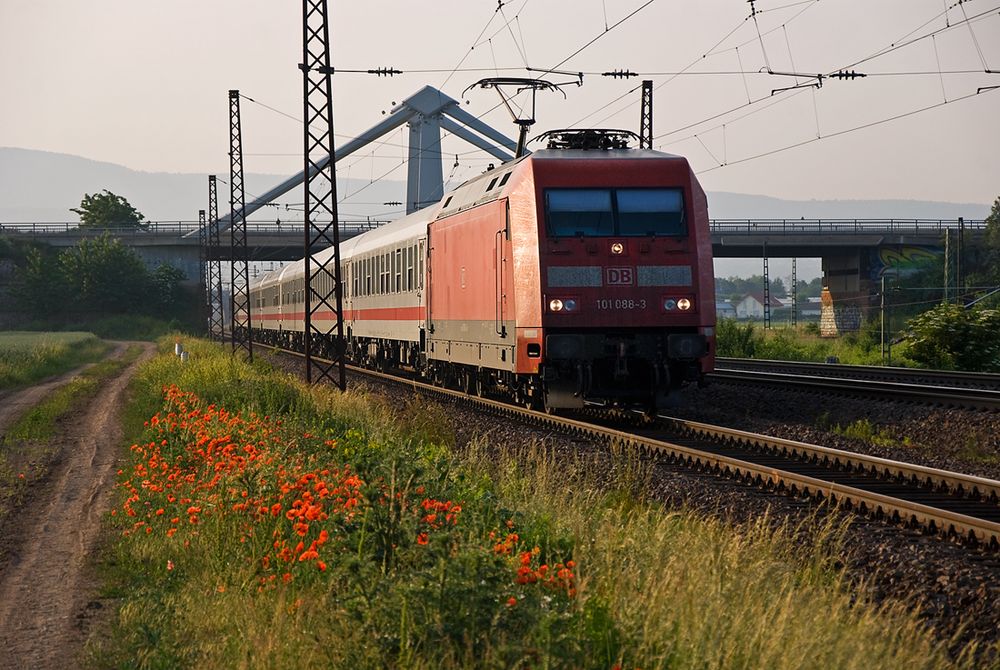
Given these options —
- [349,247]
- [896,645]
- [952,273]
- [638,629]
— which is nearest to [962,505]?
[896,645]

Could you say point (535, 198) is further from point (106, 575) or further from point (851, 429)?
point (106, 575)

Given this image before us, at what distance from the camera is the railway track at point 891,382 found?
16984 millimetres

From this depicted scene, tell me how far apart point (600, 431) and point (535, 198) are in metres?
3.28

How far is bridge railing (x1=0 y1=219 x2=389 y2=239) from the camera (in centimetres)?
8350

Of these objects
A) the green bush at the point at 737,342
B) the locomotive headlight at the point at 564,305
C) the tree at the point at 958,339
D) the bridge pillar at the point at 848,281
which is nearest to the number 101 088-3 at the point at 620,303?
the locomotive headlight at the point at 564,305

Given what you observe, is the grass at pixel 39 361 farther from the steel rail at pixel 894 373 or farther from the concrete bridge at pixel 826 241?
the concrete bridge at pixel 826 241

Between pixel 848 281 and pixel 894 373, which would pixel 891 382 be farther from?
pixel 848 281

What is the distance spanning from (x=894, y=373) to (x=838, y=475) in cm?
1445

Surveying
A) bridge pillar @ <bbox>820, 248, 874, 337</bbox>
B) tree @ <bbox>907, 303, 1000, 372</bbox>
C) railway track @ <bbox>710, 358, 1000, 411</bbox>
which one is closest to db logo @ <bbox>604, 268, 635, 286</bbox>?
railway track @ <bbox>710, 358, 1000, 411</bbox>

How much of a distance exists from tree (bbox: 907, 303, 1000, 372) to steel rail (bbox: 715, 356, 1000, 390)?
0.98 metres

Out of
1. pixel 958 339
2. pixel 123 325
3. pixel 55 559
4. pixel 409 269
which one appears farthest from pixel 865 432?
pixel 123 325

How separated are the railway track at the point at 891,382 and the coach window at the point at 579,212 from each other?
18.4 feet

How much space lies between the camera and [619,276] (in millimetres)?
15891

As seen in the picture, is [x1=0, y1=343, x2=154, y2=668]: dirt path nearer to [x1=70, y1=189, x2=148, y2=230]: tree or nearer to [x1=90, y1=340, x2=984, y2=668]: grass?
[x1=90, y1=340, x2=984, y2=668]: grass
